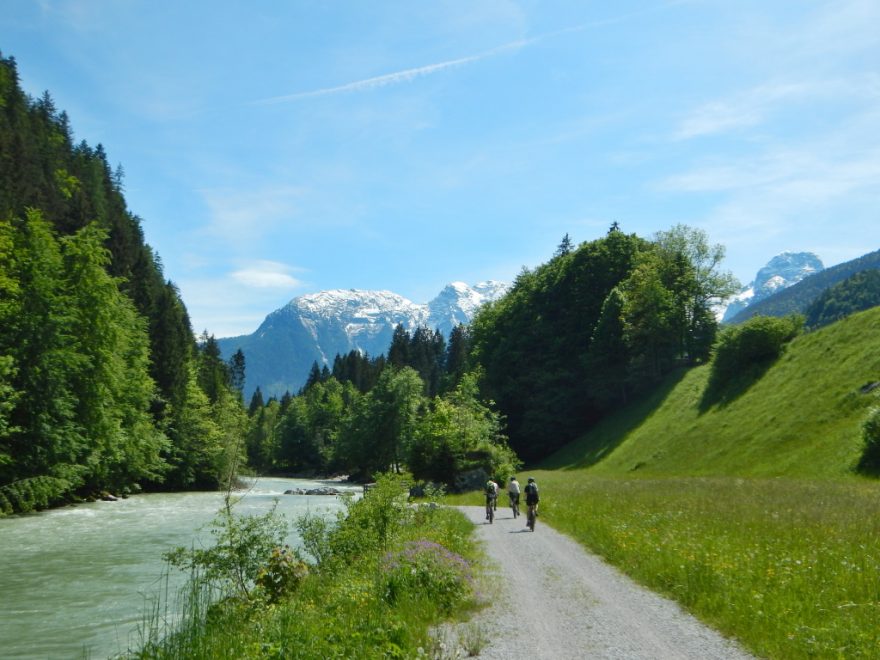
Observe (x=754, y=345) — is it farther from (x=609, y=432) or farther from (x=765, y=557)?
(x=765, y=557)

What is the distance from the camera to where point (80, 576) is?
783 inches

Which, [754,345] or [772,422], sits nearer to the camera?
[772,422]

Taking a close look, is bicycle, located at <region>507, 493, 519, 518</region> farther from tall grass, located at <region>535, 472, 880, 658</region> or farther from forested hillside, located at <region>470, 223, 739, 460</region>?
forested hillside, located at <region>470, 223, 739, 460</region>

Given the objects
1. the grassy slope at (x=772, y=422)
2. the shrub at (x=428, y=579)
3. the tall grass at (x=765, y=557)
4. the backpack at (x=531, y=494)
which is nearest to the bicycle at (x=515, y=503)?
the tall grass at (x=765, y=557)

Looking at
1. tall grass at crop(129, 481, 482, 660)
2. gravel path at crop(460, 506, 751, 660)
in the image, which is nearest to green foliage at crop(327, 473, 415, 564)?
tall grass at crop(129, 481, 482, 660)

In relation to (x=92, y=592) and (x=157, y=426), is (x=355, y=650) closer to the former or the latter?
(x=92, y=592)

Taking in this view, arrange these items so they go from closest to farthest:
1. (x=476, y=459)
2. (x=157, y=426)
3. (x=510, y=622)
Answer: (x=510, y=622) < (x=476, y=459) < (x=157, y=426)

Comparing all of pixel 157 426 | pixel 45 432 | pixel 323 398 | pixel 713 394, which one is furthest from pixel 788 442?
pixel 323 398

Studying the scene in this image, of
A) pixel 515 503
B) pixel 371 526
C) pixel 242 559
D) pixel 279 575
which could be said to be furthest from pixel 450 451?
pixel 242 559

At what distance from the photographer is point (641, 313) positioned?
231 ft

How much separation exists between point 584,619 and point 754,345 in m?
51.5

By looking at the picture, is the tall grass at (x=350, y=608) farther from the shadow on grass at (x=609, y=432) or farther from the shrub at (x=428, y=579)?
the shadow on grass at (x=609, y=432)

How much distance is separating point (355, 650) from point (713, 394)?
54105mm

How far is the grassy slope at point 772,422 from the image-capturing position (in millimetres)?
36219
